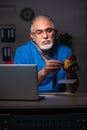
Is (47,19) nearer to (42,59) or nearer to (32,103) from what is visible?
(42,59)

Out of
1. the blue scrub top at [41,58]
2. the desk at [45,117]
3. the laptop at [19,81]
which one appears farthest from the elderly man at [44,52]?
the desk at [45,117]

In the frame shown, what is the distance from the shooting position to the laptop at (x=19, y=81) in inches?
58.9

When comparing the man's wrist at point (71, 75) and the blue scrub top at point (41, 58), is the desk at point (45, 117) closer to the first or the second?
the man's wrist at point (71, 75)

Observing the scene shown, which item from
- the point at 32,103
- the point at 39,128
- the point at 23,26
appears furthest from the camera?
the point at 23,26

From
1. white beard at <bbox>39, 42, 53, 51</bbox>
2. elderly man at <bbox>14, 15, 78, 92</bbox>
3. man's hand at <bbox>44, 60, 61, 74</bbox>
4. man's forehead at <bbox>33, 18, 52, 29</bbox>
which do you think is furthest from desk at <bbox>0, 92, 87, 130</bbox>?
man's forehead at <bbox>33, 18, 52, 29</bbox>

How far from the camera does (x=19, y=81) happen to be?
1.50 m

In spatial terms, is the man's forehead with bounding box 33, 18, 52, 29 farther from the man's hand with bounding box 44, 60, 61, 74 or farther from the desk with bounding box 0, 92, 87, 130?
the desk with bounding box 0, 92, 87, 130

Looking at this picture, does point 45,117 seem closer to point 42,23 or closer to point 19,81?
point 19,81

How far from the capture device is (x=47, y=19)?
224 cm

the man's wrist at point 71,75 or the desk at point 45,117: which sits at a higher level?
the man's wrist at point 71,75

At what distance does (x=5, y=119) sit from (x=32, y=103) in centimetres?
16

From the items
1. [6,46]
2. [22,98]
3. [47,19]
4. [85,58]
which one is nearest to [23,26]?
[6,46]

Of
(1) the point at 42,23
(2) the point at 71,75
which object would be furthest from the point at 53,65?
(1) the point at 42,23

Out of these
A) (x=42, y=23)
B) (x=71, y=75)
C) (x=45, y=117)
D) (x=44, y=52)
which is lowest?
(x=45, y=117)
